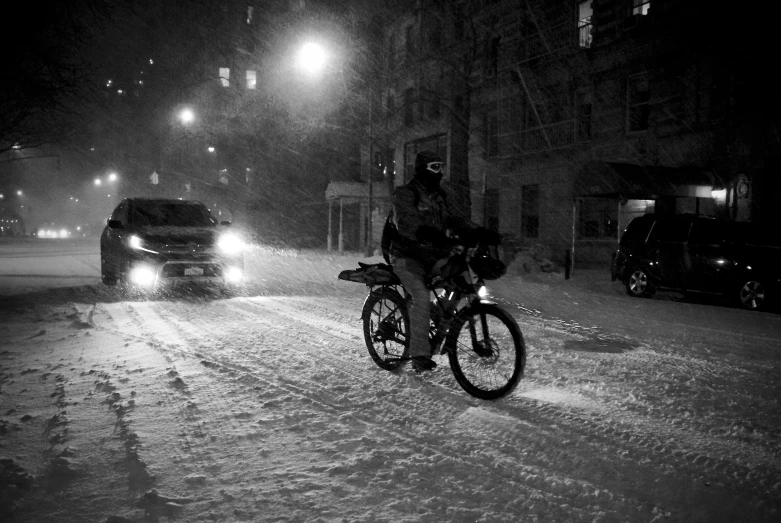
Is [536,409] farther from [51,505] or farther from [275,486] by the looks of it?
[51,505]

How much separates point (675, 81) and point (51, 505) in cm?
2375

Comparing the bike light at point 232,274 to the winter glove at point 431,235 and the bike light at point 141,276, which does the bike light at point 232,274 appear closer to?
the bike light at point 141,276

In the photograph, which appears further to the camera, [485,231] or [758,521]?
[485,231]

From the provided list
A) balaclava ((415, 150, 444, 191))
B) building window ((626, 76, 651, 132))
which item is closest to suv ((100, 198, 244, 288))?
balaclava ((415, 150, 444, 191))

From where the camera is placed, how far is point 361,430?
446 centimetres

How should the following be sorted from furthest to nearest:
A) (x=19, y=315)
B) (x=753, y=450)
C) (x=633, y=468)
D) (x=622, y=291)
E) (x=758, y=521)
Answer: (x=622, y=291), (x=19, y=315), (x=753, y=450), (x=633, y=468), (x=758, y=521)

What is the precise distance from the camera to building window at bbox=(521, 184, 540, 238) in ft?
94.6

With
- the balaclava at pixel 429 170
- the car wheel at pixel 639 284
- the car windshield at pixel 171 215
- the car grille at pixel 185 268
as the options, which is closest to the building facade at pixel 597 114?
the car wheel at pixel 639 284

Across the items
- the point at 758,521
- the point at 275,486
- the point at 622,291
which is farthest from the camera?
the point at 622,291

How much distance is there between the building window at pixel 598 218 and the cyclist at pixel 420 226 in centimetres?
2074

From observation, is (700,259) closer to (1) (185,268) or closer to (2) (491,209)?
(1) (185,268)

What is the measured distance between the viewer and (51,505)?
325 centimetres

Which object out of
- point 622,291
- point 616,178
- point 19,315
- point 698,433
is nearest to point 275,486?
point 698,433

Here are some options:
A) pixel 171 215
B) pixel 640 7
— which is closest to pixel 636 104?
A: pixel 640 7
